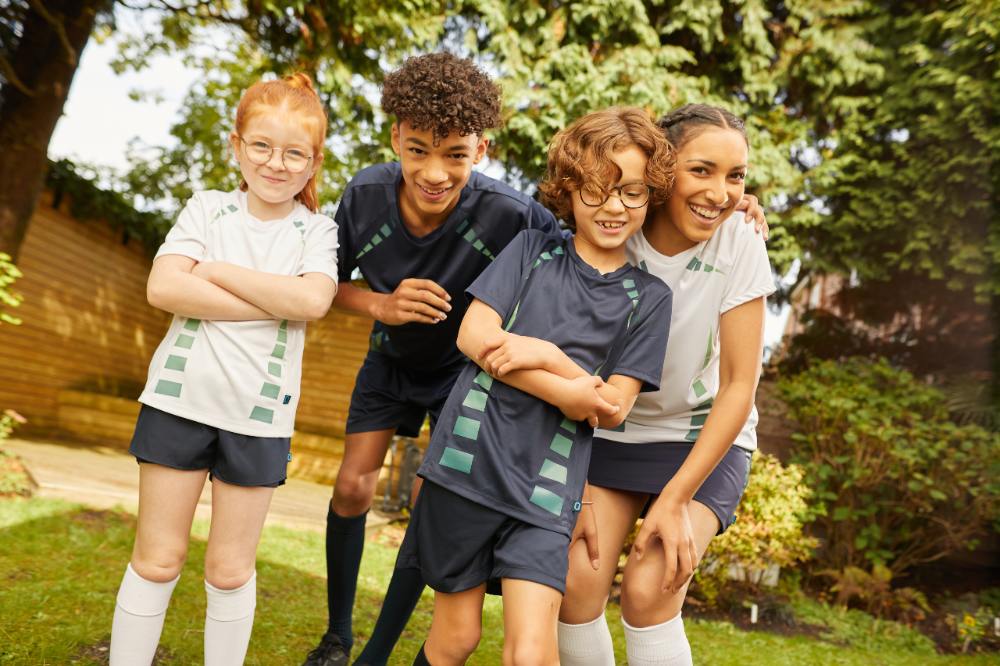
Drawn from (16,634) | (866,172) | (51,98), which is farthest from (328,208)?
(16,634)

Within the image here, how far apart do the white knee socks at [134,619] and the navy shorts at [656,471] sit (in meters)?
1.16

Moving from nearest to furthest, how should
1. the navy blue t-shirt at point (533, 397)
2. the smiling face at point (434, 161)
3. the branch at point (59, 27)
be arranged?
1. the navy blue t-shirt at point (533, 397)
2. the smiling face at point (434, 161)
3. the branch at point (59, 27)

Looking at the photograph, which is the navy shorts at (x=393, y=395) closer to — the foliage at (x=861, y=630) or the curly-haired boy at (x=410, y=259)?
the curly-haired boy at (x=410, y=259)

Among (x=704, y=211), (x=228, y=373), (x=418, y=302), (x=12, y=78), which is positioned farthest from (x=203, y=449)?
(x=12, y=78)

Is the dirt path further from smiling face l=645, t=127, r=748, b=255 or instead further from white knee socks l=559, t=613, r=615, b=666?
smiling face l=645, t=127, r=748, b=255

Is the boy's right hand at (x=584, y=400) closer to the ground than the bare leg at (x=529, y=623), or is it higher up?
higher up

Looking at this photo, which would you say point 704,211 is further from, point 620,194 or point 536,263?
point 536,263

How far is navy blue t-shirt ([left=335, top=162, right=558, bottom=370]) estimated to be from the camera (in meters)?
2.49

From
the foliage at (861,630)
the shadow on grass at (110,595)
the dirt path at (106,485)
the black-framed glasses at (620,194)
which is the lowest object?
the dirt path at (106,485)

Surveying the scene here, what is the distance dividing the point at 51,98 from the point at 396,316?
593 centimetres

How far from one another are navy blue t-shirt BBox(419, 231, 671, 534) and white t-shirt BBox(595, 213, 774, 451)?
18cm

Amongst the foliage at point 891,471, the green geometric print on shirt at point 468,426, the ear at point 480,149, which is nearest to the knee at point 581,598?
the green geometric print on shirt at point 468,426

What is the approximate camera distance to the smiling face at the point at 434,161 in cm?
218

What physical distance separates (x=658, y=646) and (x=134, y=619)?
1325 millimetres
